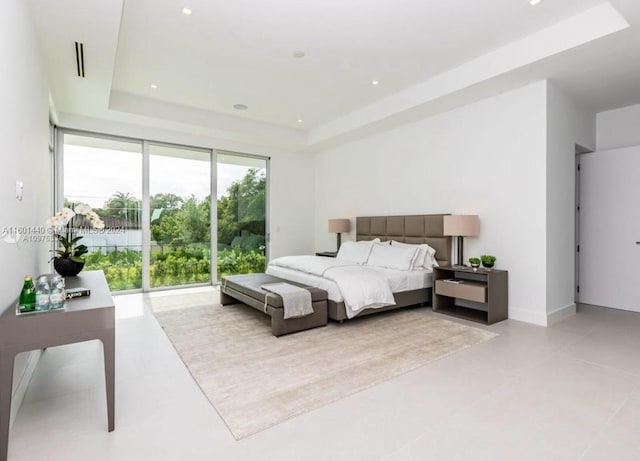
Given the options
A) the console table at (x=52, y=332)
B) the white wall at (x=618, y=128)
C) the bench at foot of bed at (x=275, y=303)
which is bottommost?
the bench at foot of bed at (x=275, y=303)

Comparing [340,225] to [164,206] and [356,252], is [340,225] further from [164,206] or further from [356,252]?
[164,206]

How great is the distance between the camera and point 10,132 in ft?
6.86

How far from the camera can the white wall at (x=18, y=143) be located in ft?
6.39

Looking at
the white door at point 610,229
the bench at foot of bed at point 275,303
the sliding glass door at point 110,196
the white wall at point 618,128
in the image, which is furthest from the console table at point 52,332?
the white wall at point 618,128

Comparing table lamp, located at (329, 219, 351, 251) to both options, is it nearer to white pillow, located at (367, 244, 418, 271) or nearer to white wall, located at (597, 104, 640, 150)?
white pillow, located at (367, 244, 418, 271)

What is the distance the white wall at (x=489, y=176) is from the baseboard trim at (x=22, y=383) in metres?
4.85

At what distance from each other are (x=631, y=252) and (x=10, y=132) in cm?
680

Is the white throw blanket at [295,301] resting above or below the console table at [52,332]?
below

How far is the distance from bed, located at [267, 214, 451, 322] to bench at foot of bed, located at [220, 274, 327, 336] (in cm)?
16

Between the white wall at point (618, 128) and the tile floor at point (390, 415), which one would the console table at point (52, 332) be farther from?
the white wall at point (618, 128)

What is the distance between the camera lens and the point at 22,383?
7.63 feet

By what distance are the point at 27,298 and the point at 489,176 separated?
4817mm

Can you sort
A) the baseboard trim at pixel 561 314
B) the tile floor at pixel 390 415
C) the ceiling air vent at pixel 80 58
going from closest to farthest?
1. the tile floor at pixel 390 415
2. the ceiling air vent at pixel 80 58
3. the baseboard trim at pixel 561 314

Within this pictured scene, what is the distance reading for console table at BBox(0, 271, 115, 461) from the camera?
166 centimetres
